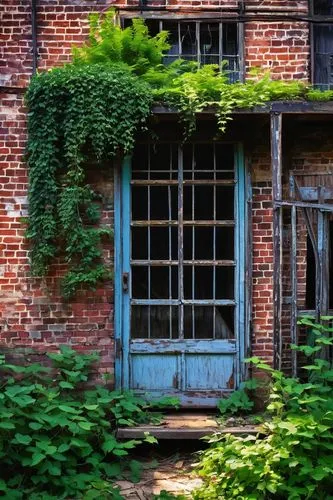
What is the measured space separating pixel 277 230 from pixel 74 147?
91.1 inches

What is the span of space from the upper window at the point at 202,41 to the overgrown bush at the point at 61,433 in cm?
365

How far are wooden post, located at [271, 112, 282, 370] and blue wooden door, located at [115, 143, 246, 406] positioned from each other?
2.10ft

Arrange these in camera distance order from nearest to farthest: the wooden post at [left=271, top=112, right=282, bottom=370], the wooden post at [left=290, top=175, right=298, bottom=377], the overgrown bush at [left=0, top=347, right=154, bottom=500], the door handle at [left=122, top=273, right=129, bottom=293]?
1. the overgrown bush at [left=0, top=347, right=154, bottom=500]
2. the wooden post at [left=290, top=175, right=298, bottom=377]
3. the wooden post at [left=271, top=112, right=282, bottom=370]
4. the door handle at [left=122, top=273, right=129, bottom=293]

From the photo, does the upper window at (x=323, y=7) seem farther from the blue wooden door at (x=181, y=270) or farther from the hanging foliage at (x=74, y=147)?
the hanging foliage at (x=74, y=147)

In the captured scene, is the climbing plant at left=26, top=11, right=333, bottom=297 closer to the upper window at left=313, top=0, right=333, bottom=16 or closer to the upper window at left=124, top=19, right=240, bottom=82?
the upper window at left=124, top=19, right=240, bottom=82

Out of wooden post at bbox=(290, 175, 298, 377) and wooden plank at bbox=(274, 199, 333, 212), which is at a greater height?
wooden plank at bbox=(274, 199, 333, 212)

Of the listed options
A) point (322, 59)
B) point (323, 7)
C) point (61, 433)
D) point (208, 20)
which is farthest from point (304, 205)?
point (61, 433)

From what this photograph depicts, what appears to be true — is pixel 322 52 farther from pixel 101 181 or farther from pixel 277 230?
pixel 101 181

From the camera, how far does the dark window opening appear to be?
7312 mm

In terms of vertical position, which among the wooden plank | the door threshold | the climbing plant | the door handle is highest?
the climbing plant

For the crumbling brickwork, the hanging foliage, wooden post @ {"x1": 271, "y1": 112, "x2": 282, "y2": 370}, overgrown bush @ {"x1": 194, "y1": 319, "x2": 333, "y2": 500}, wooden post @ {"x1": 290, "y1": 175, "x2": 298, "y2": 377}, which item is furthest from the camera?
the crumbling brickwork

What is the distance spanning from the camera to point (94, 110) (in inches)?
265

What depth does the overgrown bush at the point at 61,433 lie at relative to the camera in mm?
5719

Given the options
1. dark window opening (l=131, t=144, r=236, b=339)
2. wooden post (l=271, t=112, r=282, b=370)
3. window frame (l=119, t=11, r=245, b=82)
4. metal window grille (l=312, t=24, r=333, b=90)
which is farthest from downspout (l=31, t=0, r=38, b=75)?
metal window grille (l=312, t=24, r=333, b=90)
